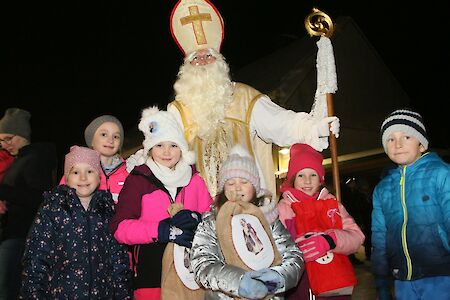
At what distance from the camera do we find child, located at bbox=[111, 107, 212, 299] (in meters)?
3.12

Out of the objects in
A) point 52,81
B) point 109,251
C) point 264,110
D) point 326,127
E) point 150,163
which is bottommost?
point 109,251

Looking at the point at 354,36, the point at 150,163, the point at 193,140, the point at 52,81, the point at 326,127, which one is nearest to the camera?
the point at 150,163

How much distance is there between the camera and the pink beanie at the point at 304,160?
388 centimetres

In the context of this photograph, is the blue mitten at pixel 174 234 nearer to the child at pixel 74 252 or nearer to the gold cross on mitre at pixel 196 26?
the child at pixel 74 252

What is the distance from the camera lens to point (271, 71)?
12.4m

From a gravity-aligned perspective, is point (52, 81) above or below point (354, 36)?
above

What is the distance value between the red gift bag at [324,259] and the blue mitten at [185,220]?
2.75 ft

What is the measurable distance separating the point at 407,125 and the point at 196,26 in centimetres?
214

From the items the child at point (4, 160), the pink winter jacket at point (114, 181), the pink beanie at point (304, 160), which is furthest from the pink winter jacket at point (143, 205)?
the child at point (4, 160)

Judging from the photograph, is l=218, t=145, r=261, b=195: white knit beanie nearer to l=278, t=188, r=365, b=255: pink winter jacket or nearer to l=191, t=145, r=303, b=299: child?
l=191, t=145, r=303, b=299: child

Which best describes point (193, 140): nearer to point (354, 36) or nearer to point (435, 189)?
point (435, 189)

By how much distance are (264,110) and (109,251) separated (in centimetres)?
176

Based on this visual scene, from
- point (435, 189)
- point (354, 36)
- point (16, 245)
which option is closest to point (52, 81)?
point (354, 36)

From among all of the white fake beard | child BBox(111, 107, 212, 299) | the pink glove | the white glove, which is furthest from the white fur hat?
the white glove
